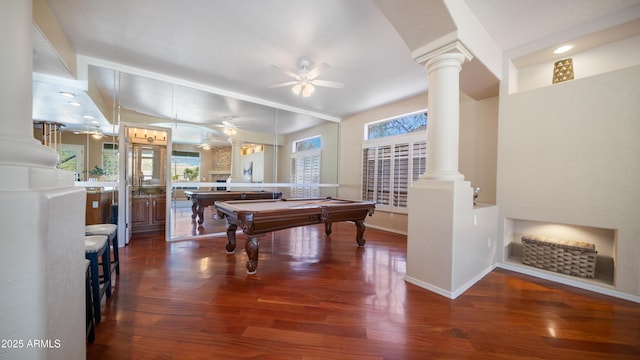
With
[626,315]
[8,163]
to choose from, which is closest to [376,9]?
[8,163]

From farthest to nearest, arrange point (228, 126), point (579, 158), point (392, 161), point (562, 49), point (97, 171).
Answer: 1. point (392, 161)
2. point (228, 126)
3. point (97, 171)
4. point (562, 49)
5. point (579, 158)

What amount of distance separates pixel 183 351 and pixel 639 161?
14.2 ft

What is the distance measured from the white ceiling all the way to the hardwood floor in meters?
2.65

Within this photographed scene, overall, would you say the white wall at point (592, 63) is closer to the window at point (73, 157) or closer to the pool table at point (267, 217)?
the pool table at point (267, 217)

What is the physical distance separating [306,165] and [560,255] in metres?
5.32

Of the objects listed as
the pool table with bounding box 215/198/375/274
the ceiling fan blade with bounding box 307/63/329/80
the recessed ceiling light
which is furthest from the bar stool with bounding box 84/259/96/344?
the recessed ceiling light

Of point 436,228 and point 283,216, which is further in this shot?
point 283,216

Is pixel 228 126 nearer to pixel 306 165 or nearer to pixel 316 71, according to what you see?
pixel 306 165

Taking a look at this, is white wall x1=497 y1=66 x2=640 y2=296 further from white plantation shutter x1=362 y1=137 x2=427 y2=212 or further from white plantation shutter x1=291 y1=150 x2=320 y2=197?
white plantation shutter x1=291 y1=150 x2=320 y2=197

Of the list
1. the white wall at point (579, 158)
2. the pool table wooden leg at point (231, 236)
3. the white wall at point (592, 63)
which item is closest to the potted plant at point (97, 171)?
the pool table wooden leg at point (231, 236)

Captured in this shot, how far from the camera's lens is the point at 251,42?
9.80 ft

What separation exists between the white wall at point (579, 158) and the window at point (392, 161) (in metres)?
1.72

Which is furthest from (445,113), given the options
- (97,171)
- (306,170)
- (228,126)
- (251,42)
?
(97,171)

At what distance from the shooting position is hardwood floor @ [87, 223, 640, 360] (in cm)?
153
